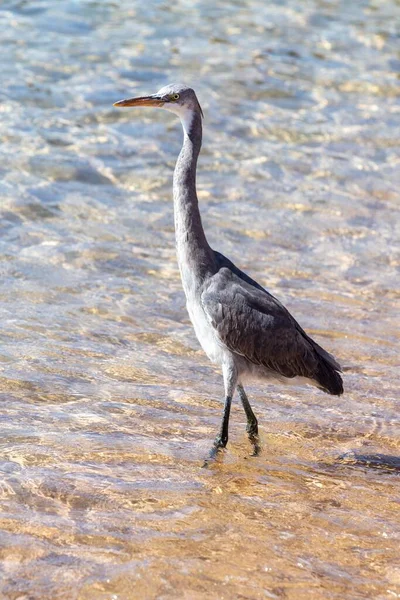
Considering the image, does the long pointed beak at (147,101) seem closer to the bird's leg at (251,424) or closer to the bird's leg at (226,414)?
the bird's leg at (226,414)

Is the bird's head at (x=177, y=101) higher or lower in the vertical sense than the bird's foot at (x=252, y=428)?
higher

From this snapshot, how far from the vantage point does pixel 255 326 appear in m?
6.31

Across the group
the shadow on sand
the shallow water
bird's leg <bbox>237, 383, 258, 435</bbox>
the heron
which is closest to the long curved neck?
the heron

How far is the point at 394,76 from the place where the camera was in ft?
48.6

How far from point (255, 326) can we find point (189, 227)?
72 cm

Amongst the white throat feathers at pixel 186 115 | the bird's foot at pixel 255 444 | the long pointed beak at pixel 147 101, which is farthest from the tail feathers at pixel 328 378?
the long pointed beak at pixel 147 101

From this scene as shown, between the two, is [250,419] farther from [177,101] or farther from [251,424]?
[177,101]

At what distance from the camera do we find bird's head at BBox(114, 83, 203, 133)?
21.4 feet

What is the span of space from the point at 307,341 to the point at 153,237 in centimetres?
345

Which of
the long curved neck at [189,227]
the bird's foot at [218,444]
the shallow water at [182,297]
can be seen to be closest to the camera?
the shallow water at [182,297]

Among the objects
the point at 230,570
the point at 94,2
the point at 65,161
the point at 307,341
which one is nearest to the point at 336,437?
the point at 307,341

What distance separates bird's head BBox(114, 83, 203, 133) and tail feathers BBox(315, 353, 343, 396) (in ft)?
5.49

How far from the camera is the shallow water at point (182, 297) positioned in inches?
193

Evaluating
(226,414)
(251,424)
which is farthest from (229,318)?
(251,424)
